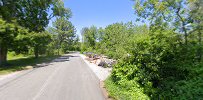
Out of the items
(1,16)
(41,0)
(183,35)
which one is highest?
(41,0)

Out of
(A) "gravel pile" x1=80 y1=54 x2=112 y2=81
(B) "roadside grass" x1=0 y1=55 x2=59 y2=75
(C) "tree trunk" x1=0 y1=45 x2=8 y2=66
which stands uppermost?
(C) "tree trunk" x1=0 y1=45 x2=8 y2=66

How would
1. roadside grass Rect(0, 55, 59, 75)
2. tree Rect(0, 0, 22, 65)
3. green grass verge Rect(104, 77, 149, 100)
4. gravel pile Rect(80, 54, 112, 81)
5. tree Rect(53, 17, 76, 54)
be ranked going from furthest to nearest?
tree Rect(53, 17, 76, 54)
tree Rect(0, 0, 22, 65)
roadside grass Rect(0, 55, 59, 75)
gravel pile Rect(80, 54, 112, 81)
green grass verge Rect(104, 77, 149, 100)

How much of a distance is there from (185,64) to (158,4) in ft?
14.4

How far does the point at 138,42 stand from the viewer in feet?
43.1

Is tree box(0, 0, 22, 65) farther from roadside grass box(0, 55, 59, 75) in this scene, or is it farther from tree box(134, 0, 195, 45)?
tree box(134, 0, 195, 45)

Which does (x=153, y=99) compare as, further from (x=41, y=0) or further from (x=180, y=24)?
(x=41, y=0)

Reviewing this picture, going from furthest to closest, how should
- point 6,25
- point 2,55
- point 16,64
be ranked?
point 16,64
point 2,55
point 6,25

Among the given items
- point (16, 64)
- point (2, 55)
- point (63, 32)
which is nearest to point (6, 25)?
point (2, 55)

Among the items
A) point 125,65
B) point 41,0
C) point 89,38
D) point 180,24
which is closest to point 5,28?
point 41,0

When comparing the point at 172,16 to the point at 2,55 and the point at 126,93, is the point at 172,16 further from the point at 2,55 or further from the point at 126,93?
the point at 2,55

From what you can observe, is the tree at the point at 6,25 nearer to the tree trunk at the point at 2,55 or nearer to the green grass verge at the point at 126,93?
the tree trunk at the point at 2,55

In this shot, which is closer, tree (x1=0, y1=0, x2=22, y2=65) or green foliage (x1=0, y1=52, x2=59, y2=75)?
green foliage (x1=0, y1=52, x2=59, y2=75)

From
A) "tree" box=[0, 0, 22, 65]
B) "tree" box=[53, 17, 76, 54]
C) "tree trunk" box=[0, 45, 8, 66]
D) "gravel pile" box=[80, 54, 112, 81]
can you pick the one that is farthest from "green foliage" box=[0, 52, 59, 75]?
"tree" box=[53, 17, 76, 54]

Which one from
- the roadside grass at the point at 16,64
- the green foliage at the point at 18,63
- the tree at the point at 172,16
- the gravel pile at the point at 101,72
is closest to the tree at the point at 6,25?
the roadside grass at the point at 16,64
